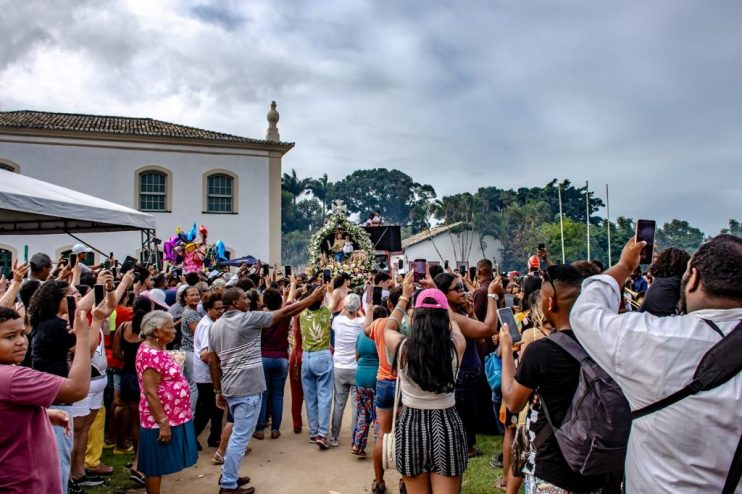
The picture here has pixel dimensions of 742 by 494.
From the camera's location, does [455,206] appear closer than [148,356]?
No

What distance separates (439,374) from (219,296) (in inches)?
133

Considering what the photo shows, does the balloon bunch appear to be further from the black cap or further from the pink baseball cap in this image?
the pink baseball cap

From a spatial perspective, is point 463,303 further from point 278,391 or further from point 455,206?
point 455,206

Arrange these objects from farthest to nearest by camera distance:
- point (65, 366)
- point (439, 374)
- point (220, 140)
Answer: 1. point (220, 140)
2. point (65, 366)
3. point (439, 374)

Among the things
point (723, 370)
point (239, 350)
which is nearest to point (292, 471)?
point (239, 350)

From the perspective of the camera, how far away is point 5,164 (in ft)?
64.8

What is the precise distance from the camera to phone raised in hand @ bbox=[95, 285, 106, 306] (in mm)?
3137

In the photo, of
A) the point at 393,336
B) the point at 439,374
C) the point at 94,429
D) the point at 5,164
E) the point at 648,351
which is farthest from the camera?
the point at 5,164

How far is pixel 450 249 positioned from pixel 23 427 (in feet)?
175

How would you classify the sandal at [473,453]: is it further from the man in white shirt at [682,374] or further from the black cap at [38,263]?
the black cap at [38,263]

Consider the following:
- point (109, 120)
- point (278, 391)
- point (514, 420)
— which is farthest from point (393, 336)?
point (109, 120)

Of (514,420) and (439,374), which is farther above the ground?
(439,374)

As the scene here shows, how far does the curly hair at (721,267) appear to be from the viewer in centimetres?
177

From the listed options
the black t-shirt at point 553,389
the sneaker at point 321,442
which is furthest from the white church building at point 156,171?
the black t-shirt at point 553,389
